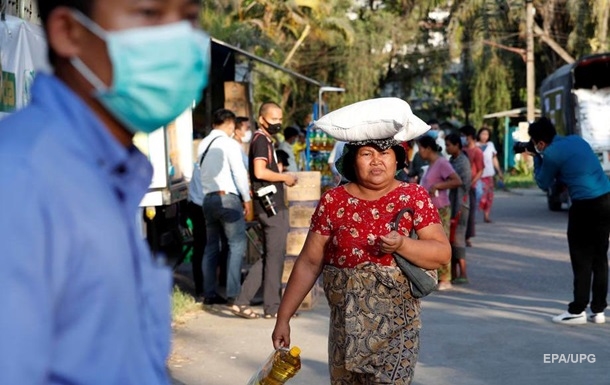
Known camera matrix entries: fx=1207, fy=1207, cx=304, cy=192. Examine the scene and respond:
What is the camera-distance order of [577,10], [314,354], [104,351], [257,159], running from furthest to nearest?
[577,10] → [257,159] → [314,354] → [104,351]

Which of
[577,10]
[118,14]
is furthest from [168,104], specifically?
[577,10]

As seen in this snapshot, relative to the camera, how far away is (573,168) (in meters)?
10.0

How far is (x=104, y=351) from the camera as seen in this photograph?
6.24 feet

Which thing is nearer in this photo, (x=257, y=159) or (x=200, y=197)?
(x=257, y=159)

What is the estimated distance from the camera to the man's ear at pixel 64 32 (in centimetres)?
197

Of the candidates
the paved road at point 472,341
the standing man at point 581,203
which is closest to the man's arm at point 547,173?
the standing man at point 581,203

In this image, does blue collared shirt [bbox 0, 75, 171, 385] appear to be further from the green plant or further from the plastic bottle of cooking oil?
the green plant

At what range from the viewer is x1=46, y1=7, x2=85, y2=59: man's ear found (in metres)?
1.97

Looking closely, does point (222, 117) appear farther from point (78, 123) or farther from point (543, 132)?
point (78, 123)

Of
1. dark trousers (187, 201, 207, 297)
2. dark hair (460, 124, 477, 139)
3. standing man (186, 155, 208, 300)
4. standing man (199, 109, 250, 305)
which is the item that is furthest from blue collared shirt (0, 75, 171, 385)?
dark hair (460, 124, 477, 139)

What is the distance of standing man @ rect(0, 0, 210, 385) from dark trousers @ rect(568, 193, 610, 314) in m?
8.41

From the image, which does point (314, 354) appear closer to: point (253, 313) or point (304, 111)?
point (253, 313)

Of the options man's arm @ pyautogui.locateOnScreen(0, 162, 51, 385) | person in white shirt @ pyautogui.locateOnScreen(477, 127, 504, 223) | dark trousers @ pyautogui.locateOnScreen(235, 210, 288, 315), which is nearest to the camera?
man's arm @ pyautogui.locateOnScreen(0, 162, 51, 385)

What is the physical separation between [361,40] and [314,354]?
43.1 meters
